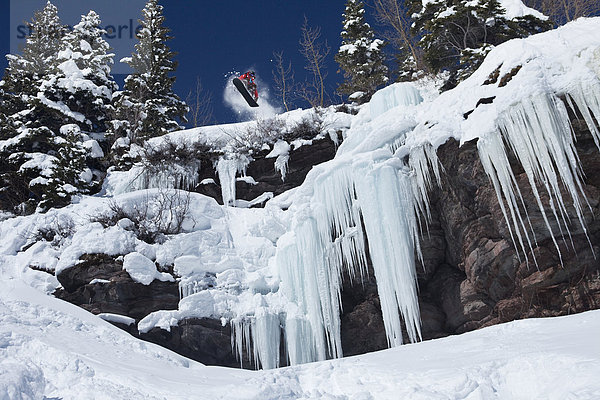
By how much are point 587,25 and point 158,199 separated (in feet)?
29.6

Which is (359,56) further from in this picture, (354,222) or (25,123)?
(25,123)

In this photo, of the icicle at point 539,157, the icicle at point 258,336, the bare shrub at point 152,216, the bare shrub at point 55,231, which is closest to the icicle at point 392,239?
the icicle at point 539,157

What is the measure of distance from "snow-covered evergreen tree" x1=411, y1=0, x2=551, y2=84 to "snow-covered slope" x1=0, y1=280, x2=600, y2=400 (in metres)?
8.47

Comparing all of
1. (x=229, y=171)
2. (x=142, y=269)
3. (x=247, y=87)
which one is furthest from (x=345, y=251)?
(x=247, y=87)

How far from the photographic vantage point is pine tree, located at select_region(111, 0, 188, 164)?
1614 centimetres

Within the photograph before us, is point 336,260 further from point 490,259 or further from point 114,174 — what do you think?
point 114,174

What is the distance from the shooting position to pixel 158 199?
10703mm

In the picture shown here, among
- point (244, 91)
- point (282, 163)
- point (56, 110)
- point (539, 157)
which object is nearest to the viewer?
point (539, 157)

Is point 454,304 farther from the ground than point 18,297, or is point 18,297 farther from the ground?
point 18,297

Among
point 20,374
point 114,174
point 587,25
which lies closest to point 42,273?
point 114,174

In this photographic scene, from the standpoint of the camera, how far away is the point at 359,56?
55.4 feet

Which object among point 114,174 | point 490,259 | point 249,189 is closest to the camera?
point 490,259

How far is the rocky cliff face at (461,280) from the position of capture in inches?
260

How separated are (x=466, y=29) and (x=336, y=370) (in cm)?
1033
